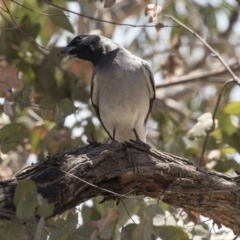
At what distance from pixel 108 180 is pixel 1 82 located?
34.8 inches

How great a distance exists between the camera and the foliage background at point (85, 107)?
3.60 metres

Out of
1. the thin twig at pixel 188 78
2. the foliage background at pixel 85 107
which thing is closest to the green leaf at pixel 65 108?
the foliage background at pixel 85 107

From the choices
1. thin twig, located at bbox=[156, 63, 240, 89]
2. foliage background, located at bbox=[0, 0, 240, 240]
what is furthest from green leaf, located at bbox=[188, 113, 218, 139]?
thin twig, located at bbox=[156, 63, 240, 89]

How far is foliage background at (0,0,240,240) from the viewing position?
3596 mm

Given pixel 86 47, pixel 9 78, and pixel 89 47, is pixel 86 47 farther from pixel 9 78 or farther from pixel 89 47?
pixel 9 78

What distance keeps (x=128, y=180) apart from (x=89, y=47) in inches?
77.9

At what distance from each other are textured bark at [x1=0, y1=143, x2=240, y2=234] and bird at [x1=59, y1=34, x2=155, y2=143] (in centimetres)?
132

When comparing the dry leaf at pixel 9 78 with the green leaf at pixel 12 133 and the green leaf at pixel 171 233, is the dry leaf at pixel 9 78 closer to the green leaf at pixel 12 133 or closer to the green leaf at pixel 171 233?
the green leaf at pixel 12 133

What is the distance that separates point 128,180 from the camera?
4.10 meters

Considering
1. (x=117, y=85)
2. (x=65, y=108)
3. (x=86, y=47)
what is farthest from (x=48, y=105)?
(x=86, y=47)

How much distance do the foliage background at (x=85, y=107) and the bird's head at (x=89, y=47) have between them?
7.2 inches

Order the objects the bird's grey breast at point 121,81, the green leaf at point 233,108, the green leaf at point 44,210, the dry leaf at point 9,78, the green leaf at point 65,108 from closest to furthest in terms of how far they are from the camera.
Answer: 1. the green leaf at point 44,210
2. the dry leaf at point 9,78
3. the green leaf at point 65,108
4. the bird's grey breast at point 121,81
5. the green leaf at point 233,108

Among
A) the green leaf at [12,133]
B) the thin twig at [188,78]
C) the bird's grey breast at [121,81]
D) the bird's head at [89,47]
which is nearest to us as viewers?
the green leaf at [12,133]

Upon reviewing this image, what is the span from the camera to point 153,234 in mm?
4465
